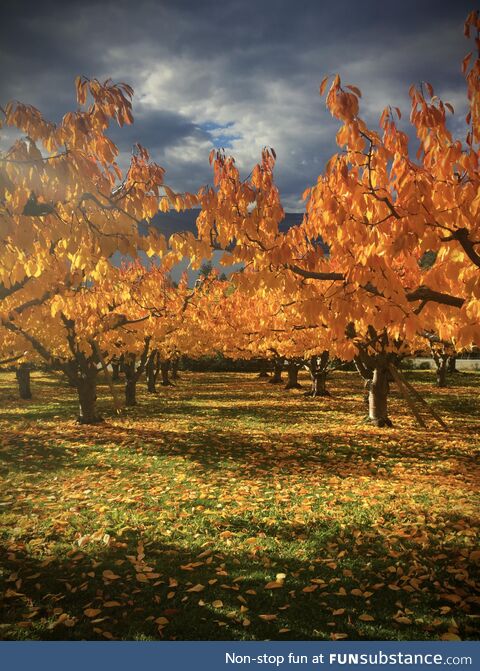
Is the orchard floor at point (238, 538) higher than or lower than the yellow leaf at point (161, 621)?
lower

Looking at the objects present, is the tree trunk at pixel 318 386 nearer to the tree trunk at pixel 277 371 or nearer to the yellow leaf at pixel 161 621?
the tree trunk at pixel 277 371

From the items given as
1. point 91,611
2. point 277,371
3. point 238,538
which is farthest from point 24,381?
point 91,611

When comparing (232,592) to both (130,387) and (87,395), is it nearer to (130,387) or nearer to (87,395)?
(87,395)

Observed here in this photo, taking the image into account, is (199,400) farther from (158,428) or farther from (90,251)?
(90,251)

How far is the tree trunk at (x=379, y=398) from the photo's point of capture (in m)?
16.6

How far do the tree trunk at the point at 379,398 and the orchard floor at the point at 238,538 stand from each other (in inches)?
107

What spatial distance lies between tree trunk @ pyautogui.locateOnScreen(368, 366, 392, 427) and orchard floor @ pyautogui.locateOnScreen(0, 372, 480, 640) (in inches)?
107

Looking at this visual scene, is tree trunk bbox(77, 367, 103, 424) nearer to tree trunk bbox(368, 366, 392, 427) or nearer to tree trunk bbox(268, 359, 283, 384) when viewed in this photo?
tree trunk bbox(368, 366, 392, 427)

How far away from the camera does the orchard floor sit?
4398 millimetres

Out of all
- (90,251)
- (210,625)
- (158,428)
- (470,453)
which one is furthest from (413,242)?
(158,428)

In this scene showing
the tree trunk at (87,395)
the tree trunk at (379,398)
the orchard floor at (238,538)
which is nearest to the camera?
the orchard floor at (238,538)

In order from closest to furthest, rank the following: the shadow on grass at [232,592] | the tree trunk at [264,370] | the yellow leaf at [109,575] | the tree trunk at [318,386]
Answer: the shadow on grass at [232,592] < the yellow leaf at [109,575] < the tree trunk at [318,386] < the tree trunk at [264,370]

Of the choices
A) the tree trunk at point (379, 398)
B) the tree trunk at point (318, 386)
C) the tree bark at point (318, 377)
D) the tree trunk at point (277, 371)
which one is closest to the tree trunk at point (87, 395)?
Answer: the tree trunk at point (379, 398)

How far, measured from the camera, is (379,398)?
55.5 feet
